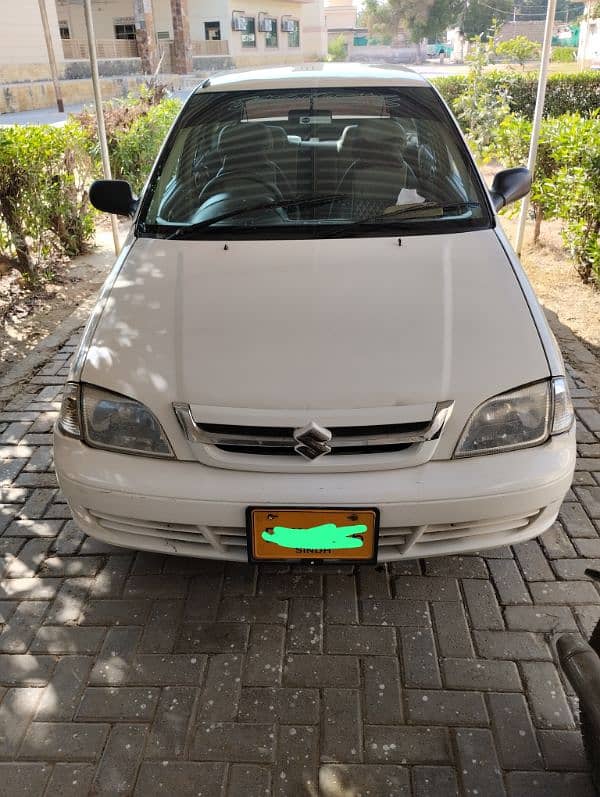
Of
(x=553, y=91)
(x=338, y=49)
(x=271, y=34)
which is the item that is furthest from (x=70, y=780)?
(x=338, y=49)

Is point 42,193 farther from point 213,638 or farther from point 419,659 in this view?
point 419,659

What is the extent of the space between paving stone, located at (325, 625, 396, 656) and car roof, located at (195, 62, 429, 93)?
268 cm

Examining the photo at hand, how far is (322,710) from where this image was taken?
2.08 metres

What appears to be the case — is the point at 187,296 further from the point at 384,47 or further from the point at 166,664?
the point at 384,47

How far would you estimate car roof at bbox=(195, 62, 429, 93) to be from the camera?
347 centimetres

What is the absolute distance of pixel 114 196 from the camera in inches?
136

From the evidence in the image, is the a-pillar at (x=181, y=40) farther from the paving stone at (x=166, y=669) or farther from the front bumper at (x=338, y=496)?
the paving stone at (x=166, y=669)

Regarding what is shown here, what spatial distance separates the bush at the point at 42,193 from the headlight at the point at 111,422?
3.81 m

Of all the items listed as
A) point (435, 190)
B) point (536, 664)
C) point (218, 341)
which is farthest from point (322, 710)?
point (435, 190)

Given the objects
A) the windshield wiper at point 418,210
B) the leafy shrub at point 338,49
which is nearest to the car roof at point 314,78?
the windshield wiper at point 418,210

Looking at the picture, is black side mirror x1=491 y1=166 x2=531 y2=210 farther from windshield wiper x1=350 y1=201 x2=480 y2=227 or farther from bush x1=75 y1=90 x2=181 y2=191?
bush x1=75 y1=90 x2=181 y2=191

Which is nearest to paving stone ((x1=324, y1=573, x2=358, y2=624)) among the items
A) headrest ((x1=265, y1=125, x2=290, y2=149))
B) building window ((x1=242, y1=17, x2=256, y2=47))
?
headrest ((x1=265, y1=125, x2=290, y2=149))

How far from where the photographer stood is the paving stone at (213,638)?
90.9 inches

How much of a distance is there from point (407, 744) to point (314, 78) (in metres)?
3.16
